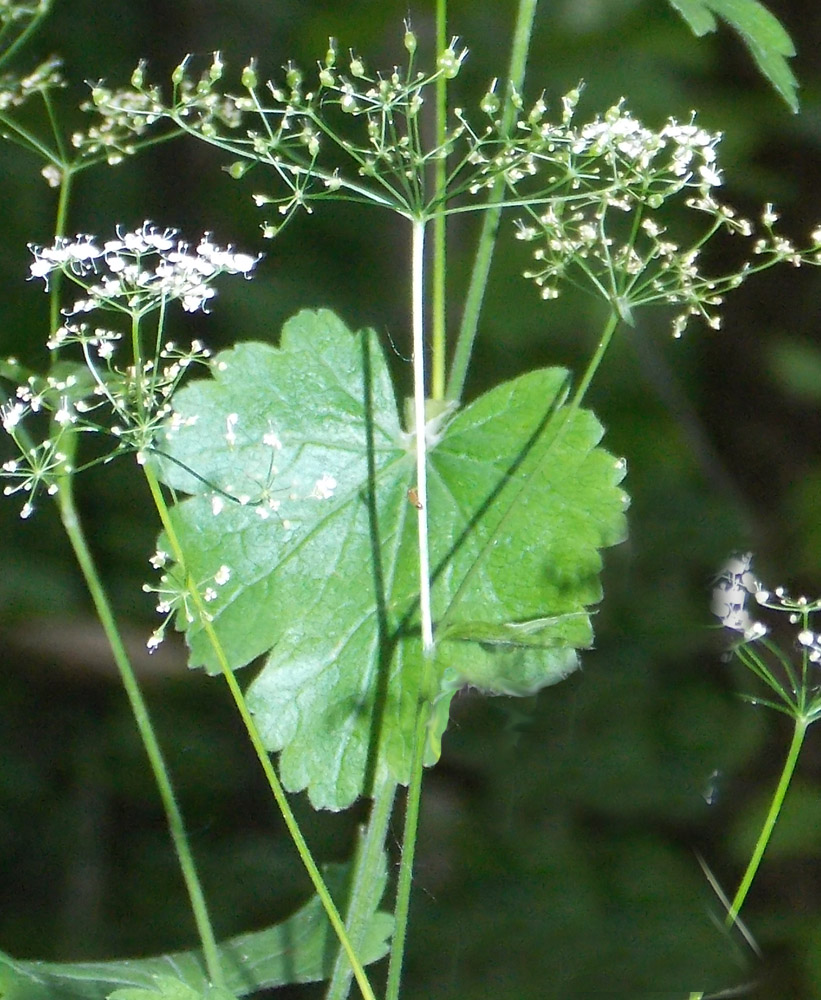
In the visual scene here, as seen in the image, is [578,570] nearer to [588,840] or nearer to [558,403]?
[558,403]

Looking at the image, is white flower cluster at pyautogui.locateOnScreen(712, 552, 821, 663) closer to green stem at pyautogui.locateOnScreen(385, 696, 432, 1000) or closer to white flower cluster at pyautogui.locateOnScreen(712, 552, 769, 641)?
white flower cluster at pyautogui.locateOnScreen(712, 552, 769, 641)

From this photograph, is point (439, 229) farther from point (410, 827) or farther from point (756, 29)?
point (410, 827)

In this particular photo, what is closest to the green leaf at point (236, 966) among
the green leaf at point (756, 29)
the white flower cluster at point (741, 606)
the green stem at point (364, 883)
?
the green stem at point (364, 883)

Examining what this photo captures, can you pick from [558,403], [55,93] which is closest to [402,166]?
[558,403]

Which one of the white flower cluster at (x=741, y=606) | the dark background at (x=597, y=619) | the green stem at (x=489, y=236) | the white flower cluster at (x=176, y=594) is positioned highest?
the green stem at (x=489, y=236)

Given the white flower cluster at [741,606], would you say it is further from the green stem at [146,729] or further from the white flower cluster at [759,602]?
the green stem at [146,729]

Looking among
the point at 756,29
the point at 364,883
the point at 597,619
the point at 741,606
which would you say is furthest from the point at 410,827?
the point at 597,619

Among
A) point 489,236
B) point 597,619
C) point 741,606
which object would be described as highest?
point 489,236
